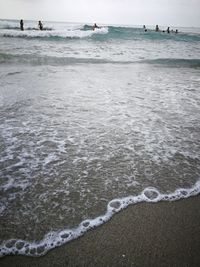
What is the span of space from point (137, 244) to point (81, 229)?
0.51 meters

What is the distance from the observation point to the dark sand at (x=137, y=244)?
1911 millimetres

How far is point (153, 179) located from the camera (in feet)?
9.55

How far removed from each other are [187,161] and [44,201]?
1.95 metres

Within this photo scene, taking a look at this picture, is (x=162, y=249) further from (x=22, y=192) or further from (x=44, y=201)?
(x=22, y=192)

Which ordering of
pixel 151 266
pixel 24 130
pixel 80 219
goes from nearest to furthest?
pixel 151 266
pixel 80 219
pixel 24 130

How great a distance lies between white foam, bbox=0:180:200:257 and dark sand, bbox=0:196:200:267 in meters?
0.05

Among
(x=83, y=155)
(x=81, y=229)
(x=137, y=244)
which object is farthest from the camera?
(x=83, y=155)

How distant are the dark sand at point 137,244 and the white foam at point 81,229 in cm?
5

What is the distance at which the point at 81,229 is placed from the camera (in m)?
2.21

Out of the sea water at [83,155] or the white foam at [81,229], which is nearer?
the white foam at [81,229]

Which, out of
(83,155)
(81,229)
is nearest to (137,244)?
(81,229)

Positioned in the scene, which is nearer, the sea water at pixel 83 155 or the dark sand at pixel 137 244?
the dark sand at pixel 137 244

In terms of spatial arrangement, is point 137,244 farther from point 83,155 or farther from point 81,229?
point 83,155

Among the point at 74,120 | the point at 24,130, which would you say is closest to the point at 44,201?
the point at 24,130
